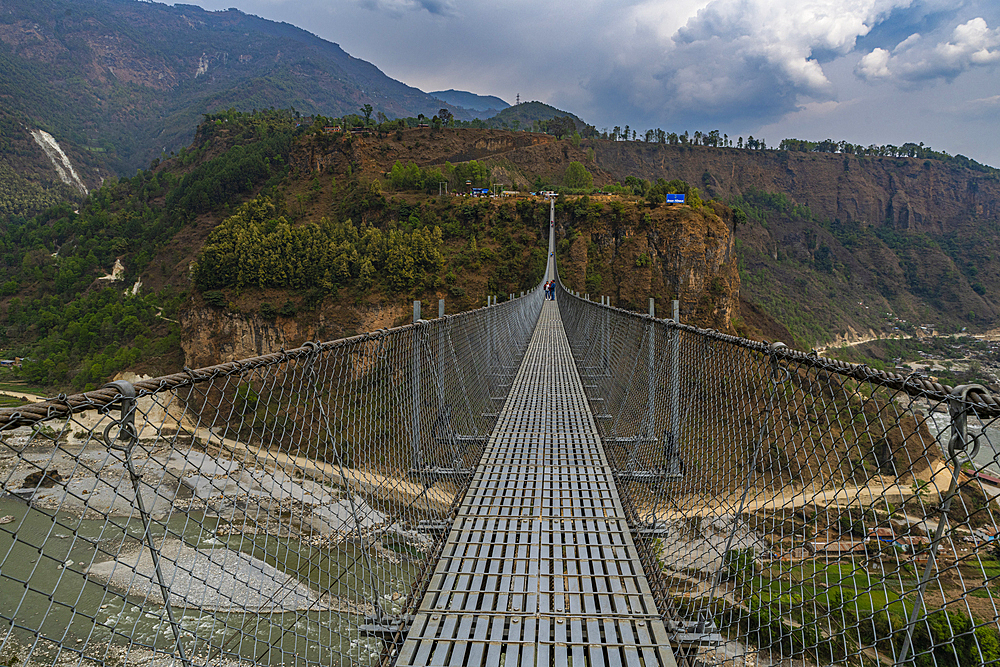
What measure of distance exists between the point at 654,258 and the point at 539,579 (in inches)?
1384

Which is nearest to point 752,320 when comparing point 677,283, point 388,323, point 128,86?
point 677,283

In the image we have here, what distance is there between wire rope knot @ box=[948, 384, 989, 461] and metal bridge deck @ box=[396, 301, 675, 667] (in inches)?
53.7

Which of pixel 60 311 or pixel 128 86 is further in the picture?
pixel 128 86

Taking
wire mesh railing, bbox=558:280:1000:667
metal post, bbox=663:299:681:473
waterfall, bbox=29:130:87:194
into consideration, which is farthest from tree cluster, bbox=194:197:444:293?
waterfall, bbox=29:130:87:194

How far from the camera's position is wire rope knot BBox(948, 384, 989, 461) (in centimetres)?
109

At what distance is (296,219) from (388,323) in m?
22.9

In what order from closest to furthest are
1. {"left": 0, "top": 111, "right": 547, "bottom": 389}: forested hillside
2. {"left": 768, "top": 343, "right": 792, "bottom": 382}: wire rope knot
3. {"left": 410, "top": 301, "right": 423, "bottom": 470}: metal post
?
{"left": 768, "top": 343, "right": 792, "bottom": 382}: wire rope knot → {"left": 410, "top": 301, "right": 423, "bottom": 470}: metal post → {"left": 0, "top": 111, "right": 547, "bottom": 389}: forested hillside

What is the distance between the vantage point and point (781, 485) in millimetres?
2617

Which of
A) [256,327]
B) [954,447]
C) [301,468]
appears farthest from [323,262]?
[954,447]

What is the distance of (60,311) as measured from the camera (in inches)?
1882

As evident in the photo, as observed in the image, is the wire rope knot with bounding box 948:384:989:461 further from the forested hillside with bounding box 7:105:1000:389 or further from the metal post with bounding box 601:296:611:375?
the forested hillside with bounding box 7:105:1000:389

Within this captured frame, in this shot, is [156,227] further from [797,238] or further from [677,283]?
[797,238]

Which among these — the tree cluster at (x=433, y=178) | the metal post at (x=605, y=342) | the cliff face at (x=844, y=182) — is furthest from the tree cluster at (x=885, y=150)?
the metal post at (x=605, y=342)

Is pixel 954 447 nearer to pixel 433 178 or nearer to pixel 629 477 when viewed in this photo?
pixel 629 477
